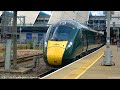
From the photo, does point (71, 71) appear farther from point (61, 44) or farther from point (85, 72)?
point (61, 44)

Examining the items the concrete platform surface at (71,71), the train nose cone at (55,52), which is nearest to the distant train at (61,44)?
the train nose cone at (55,52)

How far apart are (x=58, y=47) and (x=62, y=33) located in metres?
1.48

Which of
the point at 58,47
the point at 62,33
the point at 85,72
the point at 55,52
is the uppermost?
the point at 62,33

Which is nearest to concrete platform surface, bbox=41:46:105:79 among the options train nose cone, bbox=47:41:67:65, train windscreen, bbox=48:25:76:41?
train nose cone, bbox=47:41:67:65

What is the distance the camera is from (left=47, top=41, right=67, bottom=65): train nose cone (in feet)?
51.6

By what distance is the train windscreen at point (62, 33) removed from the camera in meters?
16.7

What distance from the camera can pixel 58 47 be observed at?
1595 cm

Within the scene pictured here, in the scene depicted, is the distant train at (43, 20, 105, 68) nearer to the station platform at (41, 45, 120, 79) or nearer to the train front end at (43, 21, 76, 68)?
the train front end at (43, 21, 76, 68)

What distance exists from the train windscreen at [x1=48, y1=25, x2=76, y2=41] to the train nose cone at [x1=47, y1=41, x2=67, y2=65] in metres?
0.60

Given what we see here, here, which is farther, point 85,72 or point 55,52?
point 55,52

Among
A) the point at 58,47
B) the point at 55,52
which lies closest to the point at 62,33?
the point at 58,47

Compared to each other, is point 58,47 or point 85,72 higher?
point 58,47

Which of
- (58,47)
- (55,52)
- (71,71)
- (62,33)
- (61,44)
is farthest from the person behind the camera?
(62,33)
